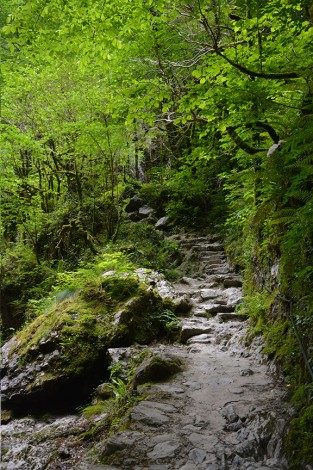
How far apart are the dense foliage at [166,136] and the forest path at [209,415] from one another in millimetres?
399

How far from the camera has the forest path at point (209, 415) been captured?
3342 millimetres

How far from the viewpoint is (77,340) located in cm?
692

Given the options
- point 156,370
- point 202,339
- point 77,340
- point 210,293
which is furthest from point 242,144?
point 77,340

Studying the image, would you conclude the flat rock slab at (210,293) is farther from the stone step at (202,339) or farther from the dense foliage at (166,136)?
the stone step at (202,339)

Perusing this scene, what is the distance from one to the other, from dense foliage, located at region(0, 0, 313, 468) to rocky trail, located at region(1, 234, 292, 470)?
429 mm

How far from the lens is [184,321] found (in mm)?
7652

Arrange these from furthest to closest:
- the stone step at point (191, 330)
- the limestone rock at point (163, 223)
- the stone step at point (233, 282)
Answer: the limestone rock at point (163, 223), the stone step at point (233, 282), the stone step at point (191, 330)

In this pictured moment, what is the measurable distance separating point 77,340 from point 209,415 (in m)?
3.48

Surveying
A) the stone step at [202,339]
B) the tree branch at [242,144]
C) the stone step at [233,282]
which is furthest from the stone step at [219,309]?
the tree branch at [242,144]

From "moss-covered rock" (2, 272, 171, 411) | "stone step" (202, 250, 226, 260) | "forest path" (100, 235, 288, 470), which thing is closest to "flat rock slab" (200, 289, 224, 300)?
"moss-covered rock" (2, 272, 171, 411)

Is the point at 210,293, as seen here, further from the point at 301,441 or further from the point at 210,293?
the point at 301,441

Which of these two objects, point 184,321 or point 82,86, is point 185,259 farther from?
point 82,86

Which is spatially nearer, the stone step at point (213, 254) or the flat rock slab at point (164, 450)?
the flat rock slab at point (164, 450)

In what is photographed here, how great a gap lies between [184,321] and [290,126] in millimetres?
4350
